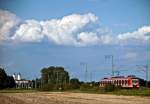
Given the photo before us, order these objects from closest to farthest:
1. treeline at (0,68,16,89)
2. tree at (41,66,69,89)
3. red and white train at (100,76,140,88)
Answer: red and white train at (100,76,140,88) < treeline at (0,68,16,89) < tree at (41,66,69,89)

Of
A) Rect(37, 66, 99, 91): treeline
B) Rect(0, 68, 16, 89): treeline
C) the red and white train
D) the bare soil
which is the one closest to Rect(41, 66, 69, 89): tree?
Rect(37, 66, 99, 91): treeline

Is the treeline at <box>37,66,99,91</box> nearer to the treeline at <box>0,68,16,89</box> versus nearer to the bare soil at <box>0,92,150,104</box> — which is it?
the treeline at <box>0,68,16,89</box>

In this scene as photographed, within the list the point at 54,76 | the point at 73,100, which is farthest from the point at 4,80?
the point at 73,100

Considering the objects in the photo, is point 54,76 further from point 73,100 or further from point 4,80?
point 73,100

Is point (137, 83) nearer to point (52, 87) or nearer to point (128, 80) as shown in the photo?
point (128, 80)

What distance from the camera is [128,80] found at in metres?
92.7

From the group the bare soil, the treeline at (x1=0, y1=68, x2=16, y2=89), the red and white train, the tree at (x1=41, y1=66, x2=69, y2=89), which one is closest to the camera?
the bare soil

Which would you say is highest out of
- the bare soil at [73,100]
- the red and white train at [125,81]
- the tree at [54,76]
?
the tree at [54,76]

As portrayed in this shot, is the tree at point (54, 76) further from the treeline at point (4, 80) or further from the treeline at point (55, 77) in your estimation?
the treeline at point (4, 80)

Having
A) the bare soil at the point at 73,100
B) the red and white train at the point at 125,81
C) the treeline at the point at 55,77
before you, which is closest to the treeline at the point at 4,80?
the treeline at the point at 55,77

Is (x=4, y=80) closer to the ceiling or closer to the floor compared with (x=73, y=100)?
closer to the ceiling

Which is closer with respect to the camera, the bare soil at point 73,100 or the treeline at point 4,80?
the bare soil at point 73,100

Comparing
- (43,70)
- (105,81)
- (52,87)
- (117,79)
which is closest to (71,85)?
(52,87)

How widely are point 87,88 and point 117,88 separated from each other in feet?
81.4
